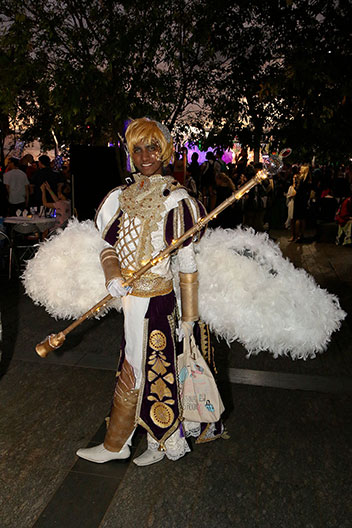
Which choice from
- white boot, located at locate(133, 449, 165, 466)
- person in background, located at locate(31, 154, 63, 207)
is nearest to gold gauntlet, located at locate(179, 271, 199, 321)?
white boot, located at locate(133, 449, 165, 466)

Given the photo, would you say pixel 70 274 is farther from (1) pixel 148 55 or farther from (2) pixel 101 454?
(1) pixel 148 55

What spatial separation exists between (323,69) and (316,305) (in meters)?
3.00

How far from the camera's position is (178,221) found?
277 centimetres

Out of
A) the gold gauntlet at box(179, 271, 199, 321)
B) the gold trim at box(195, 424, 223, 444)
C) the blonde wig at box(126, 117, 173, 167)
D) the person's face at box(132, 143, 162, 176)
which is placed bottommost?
the gold trim at box(195, 424, 223, 444)

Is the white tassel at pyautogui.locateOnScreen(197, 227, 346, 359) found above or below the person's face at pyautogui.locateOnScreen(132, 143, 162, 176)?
below

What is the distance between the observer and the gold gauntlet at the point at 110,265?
2.70 m

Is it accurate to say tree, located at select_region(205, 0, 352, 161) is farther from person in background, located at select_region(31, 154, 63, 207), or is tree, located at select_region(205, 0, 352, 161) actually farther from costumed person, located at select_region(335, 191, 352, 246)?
costumed person, located at select_region(335, 191, 352, 246)

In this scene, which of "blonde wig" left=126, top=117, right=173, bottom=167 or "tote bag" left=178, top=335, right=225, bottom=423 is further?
"tote bag" left=178, top=335, right=225, bottom=423

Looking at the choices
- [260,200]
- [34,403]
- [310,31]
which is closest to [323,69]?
[310,31]

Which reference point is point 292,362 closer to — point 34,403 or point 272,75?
point 34,403

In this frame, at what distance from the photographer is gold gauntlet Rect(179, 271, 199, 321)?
9.22 ft

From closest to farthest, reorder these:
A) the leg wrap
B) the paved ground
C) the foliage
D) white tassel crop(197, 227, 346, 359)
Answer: the paved ground < the leg wrap < white tassel crop(197, 227, 346, 359) < the foliage

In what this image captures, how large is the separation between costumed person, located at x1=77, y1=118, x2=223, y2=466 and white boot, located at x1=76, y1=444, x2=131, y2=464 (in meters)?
0.13

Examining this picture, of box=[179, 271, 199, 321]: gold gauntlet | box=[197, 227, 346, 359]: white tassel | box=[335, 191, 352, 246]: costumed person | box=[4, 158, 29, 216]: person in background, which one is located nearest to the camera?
box=[179, 271, 199, 321]: gold gauntlet
